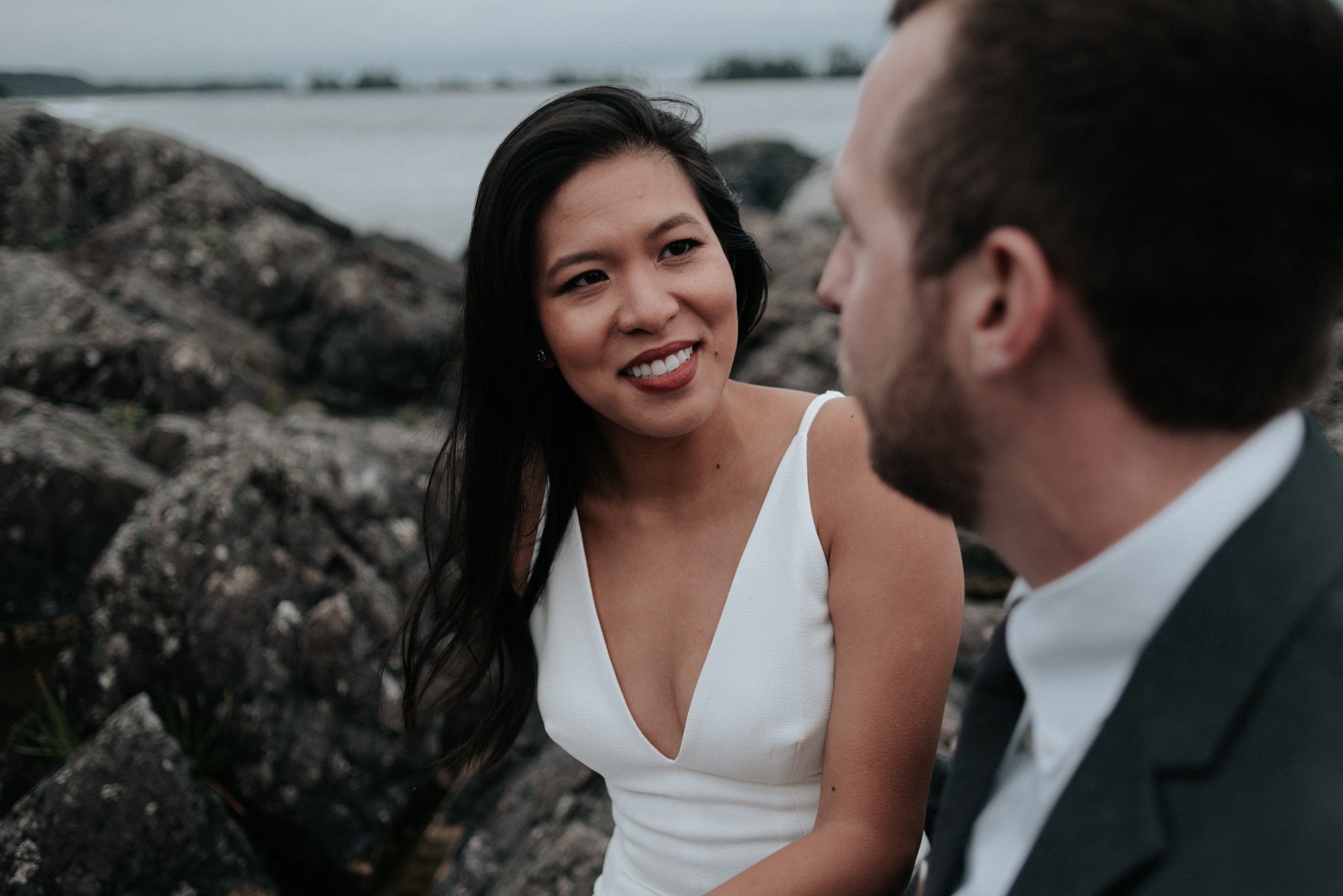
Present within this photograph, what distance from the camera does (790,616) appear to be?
2076 mm

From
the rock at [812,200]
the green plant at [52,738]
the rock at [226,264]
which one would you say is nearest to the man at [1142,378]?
the green plant at [52,738]

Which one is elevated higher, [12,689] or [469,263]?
[469,263]

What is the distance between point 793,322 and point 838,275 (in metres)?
5.55

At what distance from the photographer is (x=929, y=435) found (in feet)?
4.05

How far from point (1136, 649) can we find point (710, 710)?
1154 mm

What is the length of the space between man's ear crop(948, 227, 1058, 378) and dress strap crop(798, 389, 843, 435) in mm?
1067

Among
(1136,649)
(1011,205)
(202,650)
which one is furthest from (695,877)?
(202,650)

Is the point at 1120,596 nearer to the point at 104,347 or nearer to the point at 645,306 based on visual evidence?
the point at 645,306

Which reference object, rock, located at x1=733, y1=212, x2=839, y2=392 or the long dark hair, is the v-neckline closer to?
the long dark hair

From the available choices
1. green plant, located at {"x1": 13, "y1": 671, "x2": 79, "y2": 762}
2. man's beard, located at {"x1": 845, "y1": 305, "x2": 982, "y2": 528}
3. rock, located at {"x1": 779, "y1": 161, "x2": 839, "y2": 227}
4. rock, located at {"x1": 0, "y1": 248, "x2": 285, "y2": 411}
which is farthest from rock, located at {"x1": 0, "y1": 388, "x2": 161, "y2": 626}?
rock, located at {"x1": 779, "y1": 161, "x2": 839, "y2": 227}

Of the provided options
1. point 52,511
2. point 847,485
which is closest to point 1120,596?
point 847,485

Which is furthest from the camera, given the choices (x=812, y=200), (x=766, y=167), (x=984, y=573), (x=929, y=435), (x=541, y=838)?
(x=766, y=167)

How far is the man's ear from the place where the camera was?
3.43 ft

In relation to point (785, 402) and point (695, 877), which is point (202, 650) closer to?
point (695, 877)
